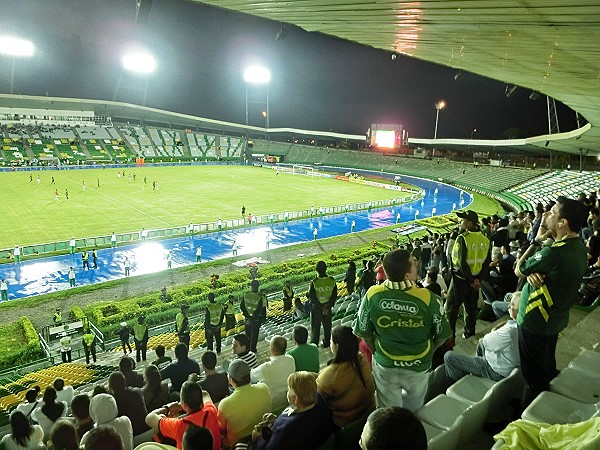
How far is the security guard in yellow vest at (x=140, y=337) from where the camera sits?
10071 millimetres

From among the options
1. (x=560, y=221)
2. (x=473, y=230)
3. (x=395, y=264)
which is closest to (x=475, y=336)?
(x=473, y=230)

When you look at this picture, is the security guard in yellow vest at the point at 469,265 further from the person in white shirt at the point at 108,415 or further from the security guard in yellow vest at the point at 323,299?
the person in white shirt at the point at 108,415

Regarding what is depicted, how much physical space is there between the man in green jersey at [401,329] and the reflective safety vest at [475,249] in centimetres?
275

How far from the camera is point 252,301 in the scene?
898cm

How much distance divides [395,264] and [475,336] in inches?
140

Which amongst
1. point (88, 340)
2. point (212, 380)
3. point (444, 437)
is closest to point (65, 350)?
point (88, 340)

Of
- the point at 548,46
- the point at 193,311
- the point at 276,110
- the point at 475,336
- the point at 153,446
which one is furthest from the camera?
the point at 276,110

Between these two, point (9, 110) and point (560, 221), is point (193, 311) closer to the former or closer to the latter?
point (560, 221)

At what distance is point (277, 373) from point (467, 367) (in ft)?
6.60

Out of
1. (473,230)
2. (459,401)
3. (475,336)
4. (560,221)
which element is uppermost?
(560,221)

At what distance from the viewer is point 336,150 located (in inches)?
3686

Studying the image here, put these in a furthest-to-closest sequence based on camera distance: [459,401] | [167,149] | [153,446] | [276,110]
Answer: [276,110] < [167,149] < [459,401] < [153,446]

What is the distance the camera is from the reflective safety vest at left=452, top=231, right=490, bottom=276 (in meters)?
6.00

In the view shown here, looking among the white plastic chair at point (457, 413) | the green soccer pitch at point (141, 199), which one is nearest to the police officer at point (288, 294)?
the white plastic chair at point (457, 413)
